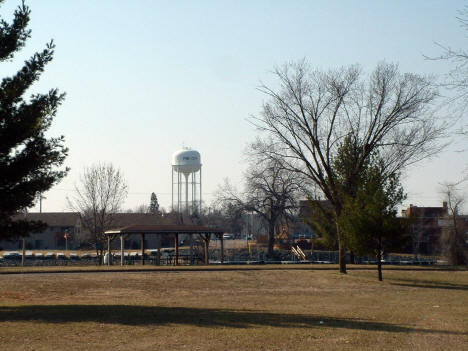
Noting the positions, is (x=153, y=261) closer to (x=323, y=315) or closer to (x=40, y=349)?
(x=323, y=315)

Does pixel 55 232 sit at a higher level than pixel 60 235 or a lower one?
higher

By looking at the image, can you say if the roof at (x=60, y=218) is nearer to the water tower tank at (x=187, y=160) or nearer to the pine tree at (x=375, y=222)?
the water tower tank at (x=187, y=160)

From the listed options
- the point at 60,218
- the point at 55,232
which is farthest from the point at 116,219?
the point at 60,218

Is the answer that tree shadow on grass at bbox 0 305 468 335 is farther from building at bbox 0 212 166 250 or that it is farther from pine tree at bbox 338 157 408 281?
building at bbox 0 212 166 250

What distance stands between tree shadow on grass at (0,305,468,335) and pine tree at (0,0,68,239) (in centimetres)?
306

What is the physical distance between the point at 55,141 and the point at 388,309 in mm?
11491

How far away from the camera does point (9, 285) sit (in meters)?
26.9

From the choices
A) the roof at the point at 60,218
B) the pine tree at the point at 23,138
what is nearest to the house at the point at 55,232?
the roof at the point at 60,218

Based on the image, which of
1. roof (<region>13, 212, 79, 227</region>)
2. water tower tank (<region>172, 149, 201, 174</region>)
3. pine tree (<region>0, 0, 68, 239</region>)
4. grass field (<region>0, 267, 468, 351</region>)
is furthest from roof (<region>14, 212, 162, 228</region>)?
pine tree (<region>0, 0, 68, 239</region>)

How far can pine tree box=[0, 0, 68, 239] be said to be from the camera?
17844mm

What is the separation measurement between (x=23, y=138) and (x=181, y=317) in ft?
23.1

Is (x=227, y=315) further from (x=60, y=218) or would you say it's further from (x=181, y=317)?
(x=60, y=218)

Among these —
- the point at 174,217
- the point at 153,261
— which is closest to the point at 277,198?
the point at 153,261

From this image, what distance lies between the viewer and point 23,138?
1809 cm
